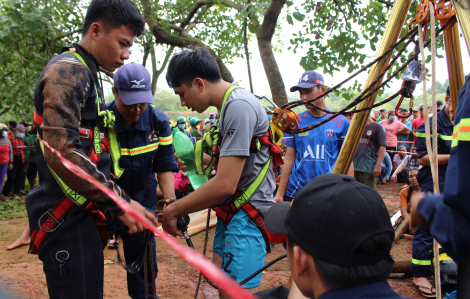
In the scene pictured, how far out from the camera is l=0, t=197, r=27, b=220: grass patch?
24.8ft

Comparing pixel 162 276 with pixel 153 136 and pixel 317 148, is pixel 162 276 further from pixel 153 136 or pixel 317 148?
pixel 317 148

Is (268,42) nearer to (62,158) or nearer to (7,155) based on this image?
(62,158)

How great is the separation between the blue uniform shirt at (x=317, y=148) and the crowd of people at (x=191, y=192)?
1074 millimetres

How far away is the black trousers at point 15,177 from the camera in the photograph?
32.6 feet

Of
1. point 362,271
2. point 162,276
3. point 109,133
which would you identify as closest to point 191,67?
point 109,133

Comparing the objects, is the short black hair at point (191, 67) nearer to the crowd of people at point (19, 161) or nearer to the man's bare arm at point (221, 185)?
the man's bare arm at point (221, 185)

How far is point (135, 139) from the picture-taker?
254cm

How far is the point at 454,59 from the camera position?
1686 millimetres

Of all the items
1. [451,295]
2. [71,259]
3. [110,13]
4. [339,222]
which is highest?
[110,13]

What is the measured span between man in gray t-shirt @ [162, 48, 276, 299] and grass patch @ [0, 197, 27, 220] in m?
7.34

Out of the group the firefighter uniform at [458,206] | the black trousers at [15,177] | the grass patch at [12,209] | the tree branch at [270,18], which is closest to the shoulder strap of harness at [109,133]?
the firefighter uniform at [458,206]

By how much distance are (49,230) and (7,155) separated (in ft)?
28.3

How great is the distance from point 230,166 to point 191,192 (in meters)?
0.35

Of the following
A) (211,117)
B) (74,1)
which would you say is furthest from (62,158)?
(211,117)
